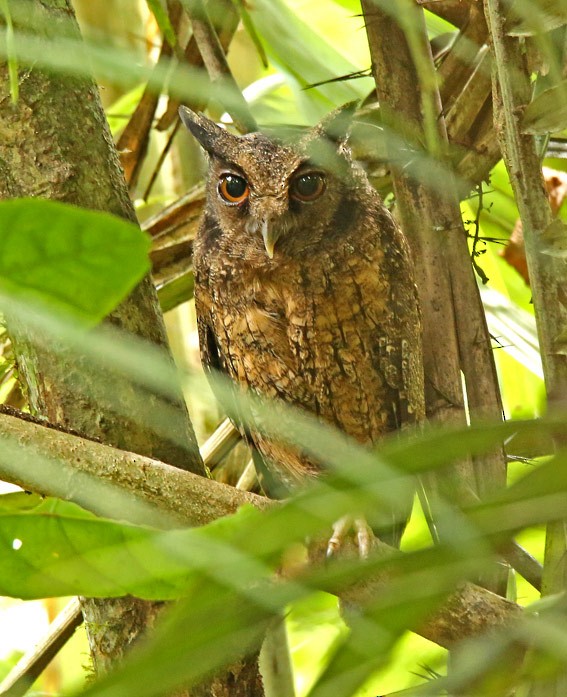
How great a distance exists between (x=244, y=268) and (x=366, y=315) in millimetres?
325

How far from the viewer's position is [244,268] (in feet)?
6.88

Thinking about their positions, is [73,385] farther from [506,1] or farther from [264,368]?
[506,1]

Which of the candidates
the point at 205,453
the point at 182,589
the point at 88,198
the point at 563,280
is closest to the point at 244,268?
the point at 205,453

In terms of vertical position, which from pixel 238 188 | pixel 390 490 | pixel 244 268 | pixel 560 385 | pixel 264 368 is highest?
pixel 238 188

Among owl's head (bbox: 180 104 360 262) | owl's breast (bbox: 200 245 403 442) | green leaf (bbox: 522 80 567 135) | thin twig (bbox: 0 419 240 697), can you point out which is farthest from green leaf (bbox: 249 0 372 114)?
thin twig (bbox: 0 419 240 697)

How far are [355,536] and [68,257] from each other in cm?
142

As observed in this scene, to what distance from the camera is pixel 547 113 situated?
0.89m

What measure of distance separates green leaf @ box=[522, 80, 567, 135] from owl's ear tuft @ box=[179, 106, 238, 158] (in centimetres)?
123

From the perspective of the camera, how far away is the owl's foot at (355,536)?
5.26 ft

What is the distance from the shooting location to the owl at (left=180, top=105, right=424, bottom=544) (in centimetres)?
200

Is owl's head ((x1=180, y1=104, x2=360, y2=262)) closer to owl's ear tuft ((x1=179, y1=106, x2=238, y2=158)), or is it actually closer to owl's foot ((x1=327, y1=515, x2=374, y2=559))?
owl's ear tuft ((x1=179, y1=106, x2=238, y2=158))

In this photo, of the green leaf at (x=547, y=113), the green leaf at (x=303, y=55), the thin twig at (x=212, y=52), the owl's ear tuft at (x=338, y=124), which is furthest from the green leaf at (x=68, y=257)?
the owl's ear tuft at (x=338, y=124)

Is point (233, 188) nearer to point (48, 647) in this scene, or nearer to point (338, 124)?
point (338, 124)

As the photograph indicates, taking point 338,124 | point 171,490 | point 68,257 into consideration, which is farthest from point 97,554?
point 338,124
